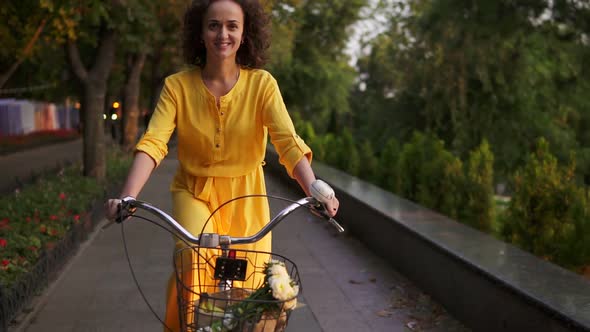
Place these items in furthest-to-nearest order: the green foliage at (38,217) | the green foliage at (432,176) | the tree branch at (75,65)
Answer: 1. the tree branch at (75,65)
2. the green foliage at (432,176)
3. the green foliage at (38,217)

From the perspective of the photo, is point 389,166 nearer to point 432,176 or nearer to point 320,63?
point 432,176

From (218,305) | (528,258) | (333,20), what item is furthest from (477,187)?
(333,20)

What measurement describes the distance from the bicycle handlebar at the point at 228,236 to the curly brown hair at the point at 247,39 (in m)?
1.02

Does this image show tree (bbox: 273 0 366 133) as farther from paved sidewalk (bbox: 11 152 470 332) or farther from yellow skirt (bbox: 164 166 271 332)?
yellow skirt (bbox: 164 166 271 332)

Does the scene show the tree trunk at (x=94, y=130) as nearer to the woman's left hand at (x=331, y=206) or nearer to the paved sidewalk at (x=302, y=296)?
the paved sidewalk at (x=302, y=296)

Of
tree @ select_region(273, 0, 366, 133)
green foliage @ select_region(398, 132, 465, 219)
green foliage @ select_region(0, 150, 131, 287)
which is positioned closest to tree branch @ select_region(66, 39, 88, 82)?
green foliage @ select_region(0, 150, 131, 287)

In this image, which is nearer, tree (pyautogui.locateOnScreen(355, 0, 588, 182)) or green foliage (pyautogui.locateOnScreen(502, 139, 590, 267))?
green foliage (pyautogui.locateOnScreen(502, 139, 590, 267))

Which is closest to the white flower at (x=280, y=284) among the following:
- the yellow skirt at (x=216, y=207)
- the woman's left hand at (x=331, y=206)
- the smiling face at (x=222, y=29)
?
the woman's left hand at (x=331, y=206)

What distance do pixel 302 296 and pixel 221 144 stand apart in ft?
11.1

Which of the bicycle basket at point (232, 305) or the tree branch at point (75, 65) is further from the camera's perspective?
the tree branch at point (75, 65)

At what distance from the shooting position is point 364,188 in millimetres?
10312

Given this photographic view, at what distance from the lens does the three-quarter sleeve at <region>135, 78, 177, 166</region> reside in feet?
10.1

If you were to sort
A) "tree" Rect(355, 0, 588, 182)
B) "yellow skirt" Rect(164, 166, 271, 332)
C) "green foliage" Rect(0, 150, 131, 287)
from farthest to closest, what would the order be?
"tree" Rect(355, 0, 588, 182), "green foliage" Rect(0, 150, 131, 287), "yellow skirt" Rect(164, 166, 271, 332)

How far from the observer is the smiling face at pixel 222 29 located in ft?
10.6
